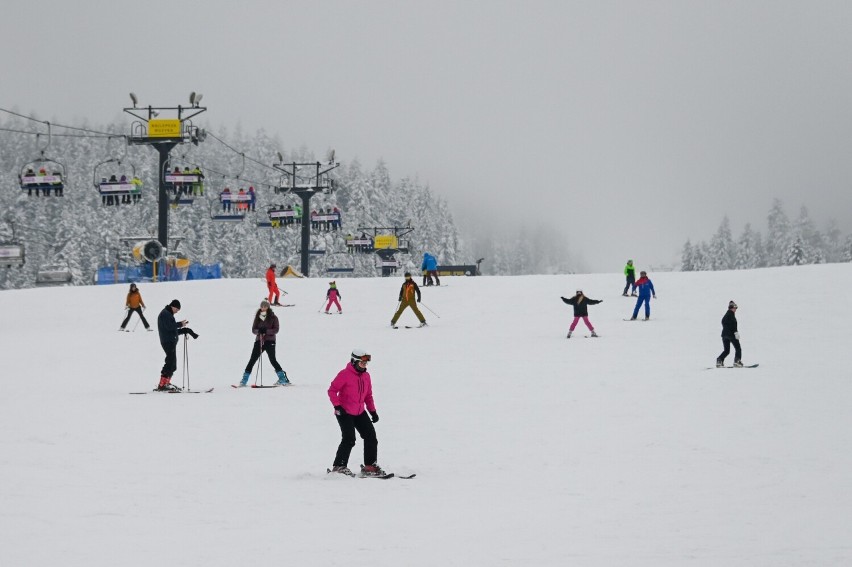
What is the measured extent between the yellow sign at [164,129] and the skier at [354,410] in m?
41.9

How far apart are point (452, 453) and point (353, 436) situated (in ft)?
5.92

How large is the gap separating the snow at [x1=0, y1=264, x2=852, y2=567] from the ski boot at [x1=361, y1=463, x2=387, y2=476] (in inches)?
7.1

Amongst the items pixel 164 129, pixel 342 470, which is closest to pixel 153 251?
pixel 164 129

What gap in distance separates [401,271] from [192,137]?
186 ft

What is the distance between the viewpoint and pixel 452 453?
450 inches

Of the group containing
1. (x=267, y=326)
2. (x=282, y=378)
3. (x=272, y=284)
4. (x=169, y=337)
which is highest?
(x=272, y=284)

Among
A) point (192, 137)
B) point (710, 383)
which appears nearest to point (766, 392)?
point (710, 383)

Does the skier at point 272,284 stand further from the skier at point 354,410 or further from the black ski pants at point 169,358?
the skier at point 354,410

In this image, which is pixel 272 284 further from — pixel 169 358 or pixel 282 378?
pixel 169 358

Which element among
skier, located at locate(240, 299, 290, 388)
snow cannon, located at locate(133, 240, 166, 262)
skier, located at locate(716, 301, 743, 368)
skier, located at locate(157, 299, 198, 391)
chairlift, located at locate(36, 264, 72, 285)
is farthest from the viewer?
chairlift, located at locate(36, 264, 72, 285)

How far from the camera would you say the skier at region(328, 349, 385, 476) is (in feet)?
32.6

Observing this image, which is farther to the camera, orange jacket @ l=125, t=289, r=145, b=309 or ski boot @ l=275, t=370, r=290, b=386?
orange jacket @ l=125, t=289, r=145, b=309

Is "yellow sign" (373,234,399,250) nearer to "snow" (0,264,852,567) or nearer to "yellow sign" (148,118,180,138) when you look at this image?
"yellow sign" (148,118,180,138)

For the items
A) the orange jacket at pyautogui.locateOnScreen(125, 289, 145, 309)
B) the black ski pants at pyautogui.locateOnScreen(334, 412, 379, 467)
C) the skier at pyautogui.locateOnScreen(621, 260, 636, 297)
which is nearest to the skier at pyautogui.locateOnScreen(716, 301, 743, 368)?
the black ski pants at pyautogui.locateOnScreen(334, 412, 379, 467)
